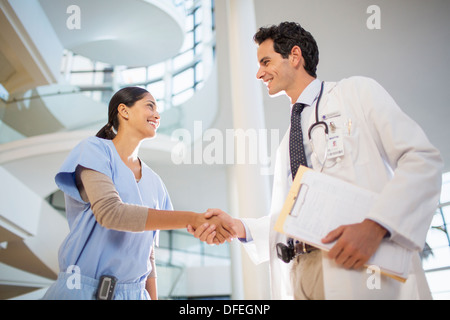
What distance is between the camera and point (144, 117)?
5.78 feet

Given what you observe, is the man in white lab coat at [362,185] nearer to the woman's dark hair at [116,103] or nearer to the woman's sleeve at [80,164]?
the woman's sleeve at [80,164]

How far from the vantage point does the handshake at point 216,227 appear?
1639 millimetres

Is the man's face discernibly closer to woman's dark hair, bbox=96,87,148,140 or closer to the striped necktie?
the striped necktie

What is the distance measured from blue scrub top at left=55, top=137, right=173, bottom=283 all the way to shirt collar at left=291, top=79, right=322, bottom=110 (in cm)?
82

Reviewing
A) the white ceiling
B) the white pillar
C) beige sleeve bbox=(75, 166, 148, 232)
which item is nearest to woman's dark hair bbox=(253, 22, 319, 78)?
beige sleeve bbox=(75, 166, 148, 232)

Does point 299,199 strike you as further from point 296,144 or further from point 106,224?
point 106,224

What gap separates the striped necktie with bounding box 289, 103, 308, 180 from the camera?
138 centimetres

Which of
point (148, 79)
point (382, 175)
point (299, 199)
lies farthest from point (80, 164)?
point (148, 79)

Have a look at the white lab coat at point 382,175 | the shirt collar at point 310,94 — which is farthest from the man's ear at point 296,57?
the white lab coat at point 382,175

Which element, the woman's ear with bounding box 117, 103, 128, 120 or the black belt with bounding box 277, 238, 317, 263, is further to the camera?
the woman's ear with bounding box 117, 103, 128, 120

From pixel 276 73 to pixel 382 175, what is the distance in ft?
2.50

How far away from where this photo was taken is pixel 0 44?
18.2ft

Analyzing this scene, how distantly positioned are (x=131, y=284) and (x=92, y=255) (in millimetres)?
195

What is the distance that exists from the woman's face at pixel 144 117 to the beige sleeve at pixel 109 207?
0.42 m
